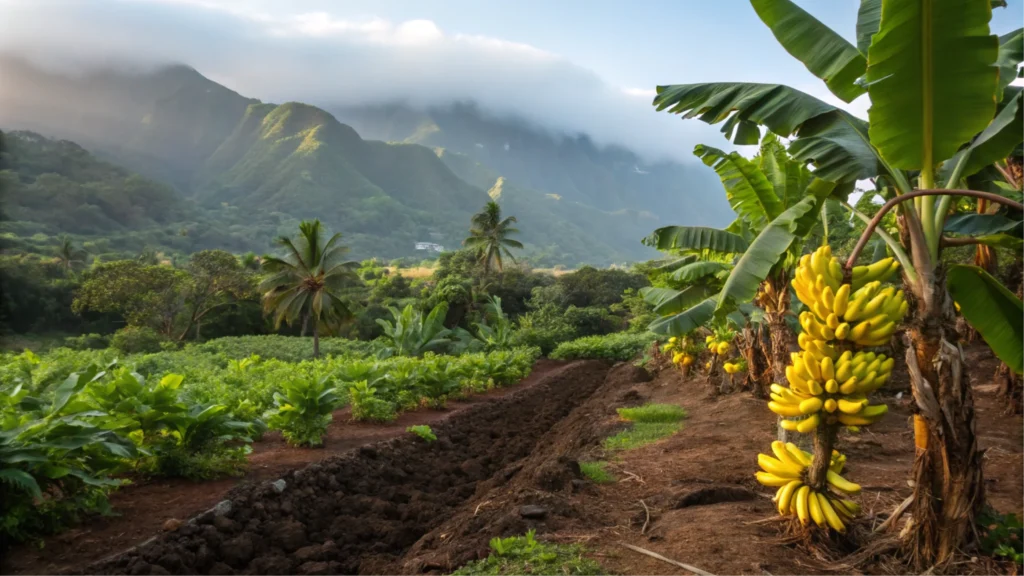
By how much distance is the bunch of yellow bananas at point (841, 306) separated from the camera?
128 inches

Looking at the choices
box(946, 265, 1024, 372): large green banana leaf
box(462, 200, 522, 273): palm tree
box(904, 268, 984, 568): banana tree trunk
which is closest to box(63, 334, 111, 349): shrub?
box(462, 200, 522, 273): palm tree

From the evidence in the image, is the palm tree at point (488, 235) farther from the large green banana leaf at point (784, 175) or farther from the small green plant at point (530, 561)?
the small green plant at point (530, 561)

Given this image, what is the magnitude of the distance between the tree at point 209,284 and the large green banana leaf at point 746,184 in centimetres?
3093

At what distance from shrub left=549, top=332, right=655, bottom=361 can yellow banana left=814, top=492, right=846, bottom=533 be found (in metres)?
22.3

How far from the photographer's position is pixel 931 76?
3.40 meters

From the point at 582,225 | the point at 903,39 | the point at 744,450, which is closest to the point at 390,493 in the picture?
the point at 744,450

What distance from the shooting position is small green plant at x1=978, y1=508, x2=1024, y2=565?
2.94m

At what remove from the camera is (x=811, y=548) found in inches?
130

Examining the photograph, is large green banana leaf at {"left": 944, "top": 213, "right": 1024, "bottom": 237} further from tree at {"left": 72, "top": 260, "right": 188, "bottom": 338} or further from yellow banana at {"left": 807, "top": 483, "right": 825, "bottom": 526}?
tree at {"left": 72, "top": 260, "right": 188, "bottom": 338}

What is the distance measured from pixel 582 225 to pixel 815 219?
197 m

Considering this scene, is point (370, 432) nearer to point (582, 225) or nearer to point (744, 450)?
point (744, 450)

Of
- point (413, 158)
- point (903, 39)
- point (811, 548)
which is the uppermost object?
point (413, 158)

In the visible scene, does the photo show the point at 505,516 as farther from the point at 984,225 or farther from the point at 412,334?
the point at 412,334

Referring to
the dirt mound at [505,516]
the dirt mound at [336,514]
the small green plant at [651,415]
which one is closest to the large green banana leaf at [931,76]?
the dirt mound at [505,516]
